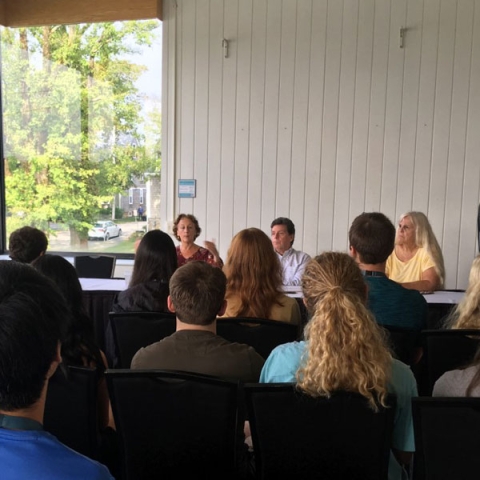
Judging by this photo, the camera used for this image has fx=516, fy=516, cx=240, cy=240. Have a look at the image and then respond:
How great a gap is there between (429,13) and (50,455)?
552 centimetres

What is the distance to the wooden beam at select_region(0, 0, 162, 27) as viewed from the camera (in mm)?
5684

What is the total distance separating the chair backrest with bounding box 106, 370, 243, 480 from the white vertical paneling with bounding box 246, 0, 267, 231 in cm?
424

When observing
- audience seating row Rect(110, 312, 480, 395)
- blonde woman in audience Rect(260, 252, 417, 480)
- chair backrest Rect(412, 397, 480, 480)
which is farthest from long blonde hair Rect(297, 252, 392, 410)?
audience seating row Rect(110, 312, 480, 395)

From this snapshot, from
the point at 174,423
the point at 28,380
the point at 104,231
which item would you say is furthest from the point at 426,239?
Result: the point at 104,231

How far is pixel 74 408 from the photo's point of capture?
1666 millimetres

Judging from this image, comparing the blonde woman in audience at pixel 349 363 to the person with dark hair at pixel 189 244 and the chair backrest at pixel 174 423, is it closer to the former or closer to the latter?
the chair backrest at pixel 174 423

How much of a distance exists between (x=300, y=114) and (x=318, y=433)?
4527 millimetres

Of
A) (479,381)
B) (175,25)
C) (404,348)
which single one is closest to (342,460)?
(479,381)

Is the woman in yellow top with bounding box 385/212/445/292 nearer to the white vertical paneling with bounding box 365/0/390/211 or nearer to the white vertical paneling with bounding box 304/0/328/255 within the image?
the white vertical paneling with bounding box 365/0/390/211

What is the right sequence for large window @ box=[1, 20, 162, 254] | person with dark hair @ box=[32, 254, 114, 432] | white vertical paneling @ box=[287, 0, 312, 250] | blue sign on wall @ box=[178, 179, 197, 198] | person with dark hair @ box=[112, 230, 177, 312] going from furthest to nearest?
large window @ box=[1, 20, 162, 254] → blue sign on wall @ box=[178, 179, 197, 198] → white vertical paneling @ box=[287, 0, 312, 250] → person with dark hair @ box=[112, 230, 177, 312] → person with dark hair @ box=[32, 254, 114, 432]

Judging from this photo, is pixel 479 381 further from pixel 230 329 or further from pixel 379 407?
pixel 230 329

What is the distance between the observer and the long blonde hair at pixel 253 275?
8.62 feet

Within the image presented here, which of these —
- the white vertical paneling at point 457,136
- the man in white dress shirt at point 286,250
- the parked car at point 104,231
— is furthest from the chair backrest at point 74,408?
the parked car at point 104,231

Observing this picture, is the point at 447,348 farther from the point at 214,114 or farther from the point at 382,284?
the point at 214,114
